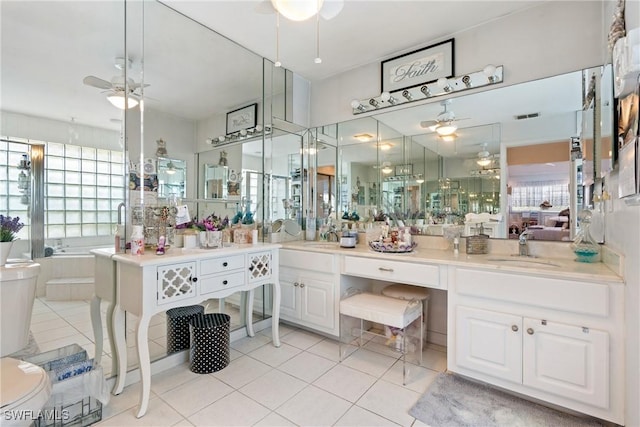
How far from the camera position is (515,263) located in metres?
2.01

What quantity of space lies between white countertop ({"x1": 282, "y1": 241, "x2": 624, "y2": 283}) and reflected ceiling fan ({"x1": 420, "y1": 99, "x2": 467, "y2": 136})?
3.31 ft

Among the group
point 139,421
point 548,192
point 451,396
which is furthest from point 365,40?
point 139,421

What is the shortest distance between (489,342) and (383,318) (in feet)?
2.13

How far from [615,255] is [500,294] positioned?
599 mm

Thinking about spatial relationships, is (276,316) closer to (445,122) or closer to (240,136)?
(240,136)

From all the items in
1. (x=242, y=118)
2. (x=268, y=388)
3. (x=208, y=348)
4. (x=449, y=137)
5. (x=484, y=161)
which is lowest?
(x=268, y=388)

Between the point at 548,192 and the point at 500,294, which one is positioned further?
the point at 548,192

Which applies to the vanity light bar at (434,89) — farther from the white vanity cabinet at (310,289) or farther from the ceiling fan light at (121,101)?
the ceiling fan light at (121,101)

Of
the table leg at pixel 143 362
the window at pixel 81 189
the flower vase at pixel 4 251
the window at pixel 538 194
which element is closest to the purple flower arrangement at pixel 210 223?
the window at pixel 81 189

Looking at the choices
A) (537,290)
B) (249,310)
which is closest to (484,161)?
(537,290)

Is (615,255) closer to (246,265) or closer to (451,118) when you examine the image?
(451,118)

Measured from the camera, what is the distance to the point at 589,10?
6.52 feet

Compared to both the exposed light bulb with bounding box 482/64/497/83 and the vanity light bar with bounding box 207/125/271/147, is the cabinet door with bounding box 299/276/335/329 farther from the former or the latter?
the exposed light bulb with bounding box 482/64/497/83

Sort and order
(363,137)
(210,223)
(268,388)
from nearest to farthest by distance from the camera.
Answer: (268,388) < (210,223) < (363,137)
